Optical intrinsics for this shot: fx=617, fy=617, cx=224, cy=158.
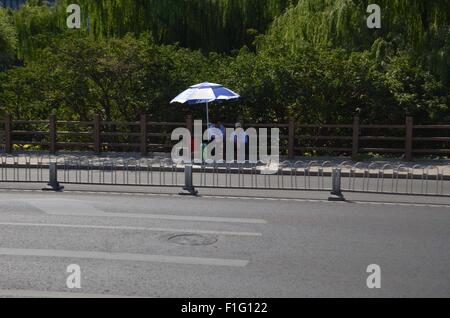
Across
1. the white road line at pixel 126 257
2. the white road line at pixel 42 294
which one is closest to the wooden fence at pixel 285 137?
the white road line at pixel 126 257

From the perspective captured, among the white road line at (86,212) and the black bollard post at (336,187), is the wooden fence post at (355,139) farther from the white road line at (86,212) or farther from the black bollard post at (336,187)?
the white road line at (86,212)

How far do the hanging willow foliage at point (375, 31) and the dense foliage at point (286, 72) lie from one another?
0.04 m

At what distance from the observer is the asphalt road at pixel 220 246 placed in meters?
6.83

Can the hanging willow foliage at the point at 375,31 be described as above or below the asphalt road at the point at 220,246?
above

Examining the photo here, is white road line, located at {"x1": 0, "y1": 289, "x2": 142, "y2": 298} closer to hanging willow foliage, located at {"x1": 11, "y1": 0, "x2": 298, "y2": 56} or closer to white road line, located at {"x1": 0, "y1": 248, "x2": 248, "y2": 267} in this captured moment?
white road line, located at {"x1": 0, "y1": 248, "x2": 248, "y2": 267}

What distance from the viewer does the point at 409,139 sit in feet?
63.5

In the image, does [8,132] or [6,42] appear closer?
[8,132]

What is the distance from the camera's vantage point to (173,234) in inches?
367

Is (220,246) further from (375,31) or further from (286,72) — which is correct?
(375,31)

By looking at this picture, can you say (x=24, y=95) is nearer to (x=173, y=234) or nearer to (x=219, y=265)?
(x=173, y=234)

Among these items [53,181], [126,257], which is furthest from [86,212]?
[126,257]

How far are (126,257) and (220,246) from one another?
4.48ft
